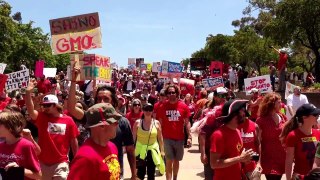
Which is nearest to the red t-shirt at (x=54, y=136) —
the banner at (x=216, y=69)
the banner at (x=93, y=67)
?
the banner at (x=93, y=67)

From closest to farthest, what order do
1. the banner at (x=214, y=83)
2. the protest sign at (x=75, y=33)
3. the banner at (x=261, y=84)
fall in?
the protest sign at (x=75, y=33)
the banner at (x=261, y=84)
the banner at (x=214, y=83)

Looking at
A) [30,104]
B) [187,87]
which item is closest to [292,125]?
[30,104]

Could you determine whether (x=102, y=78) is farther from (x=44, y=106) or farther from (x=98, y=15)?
(x=44, y=106)

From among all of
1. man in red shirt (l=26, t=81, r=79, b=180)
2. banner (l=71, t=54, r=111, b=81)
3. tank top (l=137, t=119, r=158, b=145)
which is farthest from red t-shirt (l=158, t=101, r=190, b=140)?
man in red shirt (l=26, t=81, r=79, b=180)

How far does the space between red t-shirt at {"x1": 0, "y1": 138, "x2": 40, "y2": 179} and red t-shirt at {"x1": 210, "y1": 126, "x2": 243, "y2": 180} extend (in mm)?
1648

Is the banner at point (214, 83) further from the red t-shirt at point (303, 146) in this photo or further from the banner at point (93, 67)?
the red t-shirt at point (303, 146)

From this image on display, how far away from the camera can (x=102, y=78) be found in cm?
1159

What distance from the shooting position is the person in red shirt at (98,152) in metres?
3.60

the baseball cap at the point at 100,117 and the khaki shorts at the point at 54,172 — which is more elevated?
the baseball cap at the point at 100,117

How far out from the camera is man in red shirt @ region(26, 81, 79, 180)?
22.4ft

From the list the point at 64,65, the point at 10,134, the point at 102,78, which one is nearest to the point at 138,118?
the point at 102,78

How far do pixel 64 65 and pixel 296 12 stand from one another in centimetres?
5788

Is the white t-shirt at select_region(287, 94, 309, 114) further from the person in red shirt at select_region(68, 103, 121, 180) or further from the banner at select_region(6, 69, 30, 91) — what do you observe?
the person in red shirt at select_region(68, 103, 121, 180)

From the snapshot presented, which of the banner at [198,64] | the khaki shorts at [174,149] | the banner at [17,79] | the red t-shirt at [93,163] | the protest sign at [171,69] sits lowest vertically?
the khaki shorts at [174,149]
